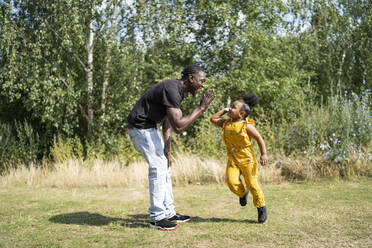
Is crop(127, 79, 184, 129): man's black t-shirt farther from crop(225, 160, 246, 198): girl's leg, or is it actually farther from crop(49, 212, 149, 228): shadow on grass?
crop(49, 212, 149, 228): shadow on grass

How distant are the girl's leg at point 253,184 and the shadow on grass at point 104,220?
0.31 metres

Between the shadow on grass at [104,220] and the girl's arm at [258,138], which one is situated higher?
the girl's arm at [258,138]

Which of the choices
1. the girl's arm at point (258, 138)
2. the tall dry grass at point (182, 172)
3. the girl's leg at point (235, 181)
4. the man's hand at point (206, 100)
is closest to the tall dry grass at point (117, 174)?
the tall dry grass at point (182, 172)

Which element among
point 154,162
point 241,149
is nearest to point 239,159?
point 241,149

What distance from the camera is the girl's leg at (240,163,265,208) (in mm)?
4191

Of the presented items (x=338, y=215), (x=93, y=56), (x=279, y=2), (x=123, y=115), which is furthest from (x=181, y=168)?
(x=279, y=2)

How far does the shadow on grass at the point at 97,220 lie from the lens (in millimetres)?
4458

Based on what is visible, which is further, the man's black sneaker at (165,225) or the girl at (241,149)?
the girl at (241,149)

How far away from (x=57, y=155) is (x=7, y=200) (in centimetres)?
294

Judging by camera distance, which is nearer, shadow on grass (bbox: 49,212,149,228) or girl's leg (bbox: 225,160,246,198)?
girl's leg (bbox: 225,160,246,198)

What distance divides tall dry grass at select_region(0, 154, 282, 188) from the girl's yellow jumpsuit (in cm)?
290

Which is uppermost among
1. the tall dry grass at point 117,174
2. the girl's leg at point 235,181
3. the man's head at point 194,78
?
the man's head at point 194,78

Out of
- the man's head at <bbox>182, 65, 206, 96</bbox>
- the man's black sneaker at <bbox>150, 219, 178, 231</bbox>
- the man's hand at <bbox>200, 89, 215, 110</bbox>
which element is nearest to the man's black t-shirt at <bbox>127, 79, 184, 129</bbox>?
the man's head at <bbox>182, 65, 206, 96</bbox>

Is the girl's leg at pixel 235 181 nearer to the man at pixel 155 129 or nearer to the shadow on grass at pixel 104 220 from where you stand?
the shadow on grass at pixel 104 220
